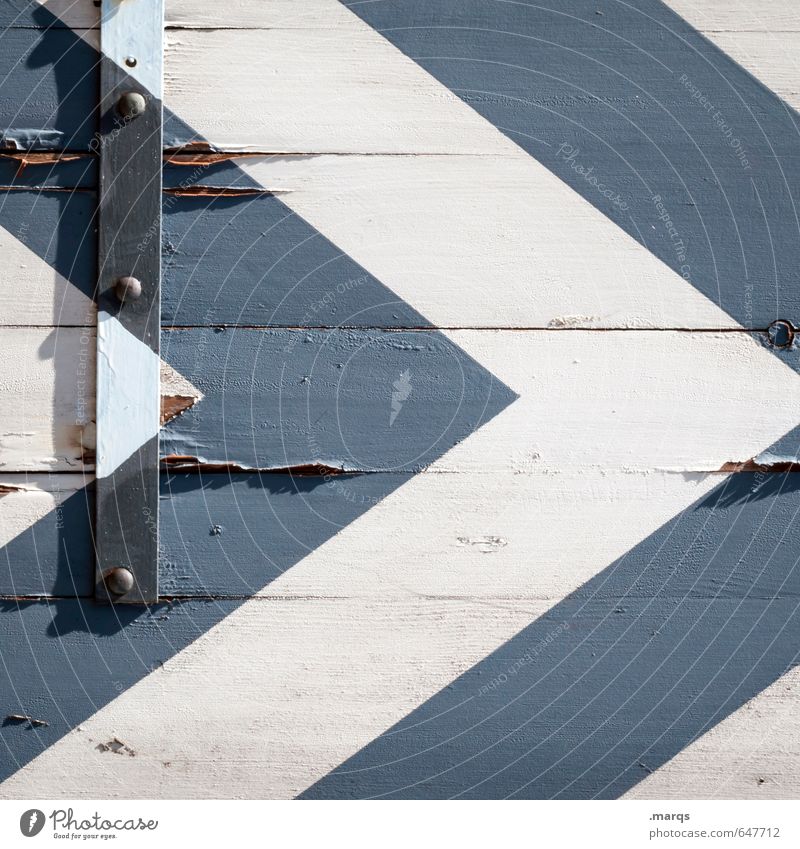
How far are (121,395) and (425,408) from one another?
233 mm

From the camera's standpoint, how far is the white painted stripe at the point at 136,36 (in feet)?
2.04

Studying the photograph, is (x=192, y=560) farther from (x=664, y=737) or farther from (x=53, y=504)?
(x=664, y=737)

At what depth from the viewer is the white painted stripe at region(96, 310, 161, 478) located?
628mm

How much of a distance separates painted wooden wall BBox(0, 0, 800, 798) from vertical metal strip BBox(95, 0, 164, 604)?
13 millimetres

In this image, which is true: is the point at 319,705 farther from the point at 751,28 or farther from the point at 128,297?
the point at 751,28

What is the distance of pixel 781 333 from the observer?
651 millimetres

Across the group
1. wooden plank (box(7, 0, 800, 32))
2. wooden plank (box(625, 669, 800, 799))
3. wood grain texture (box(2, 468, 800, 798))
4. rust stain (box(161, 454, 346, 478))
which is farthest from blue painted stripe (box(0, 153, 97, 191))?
wooden plank (box(625, 669, 800, 799))

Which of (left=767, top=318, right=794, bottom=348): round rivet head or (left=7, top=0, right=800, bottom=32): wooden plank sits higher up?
(left=7, top=0, right=800, bottom=32): wooden plank

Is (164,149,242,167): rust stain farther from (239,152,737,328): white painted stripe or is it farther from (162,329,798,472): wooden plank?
(162,329,798,472): wooden plank

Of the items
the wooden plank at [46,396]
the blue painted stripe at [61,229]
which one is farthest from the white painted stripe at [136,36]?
the wooden plank at [46,396]

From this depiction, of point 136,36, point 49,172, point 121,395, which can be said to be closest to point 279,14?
point 136,36

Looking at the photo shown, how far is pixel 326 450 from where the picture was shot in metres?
0.65
